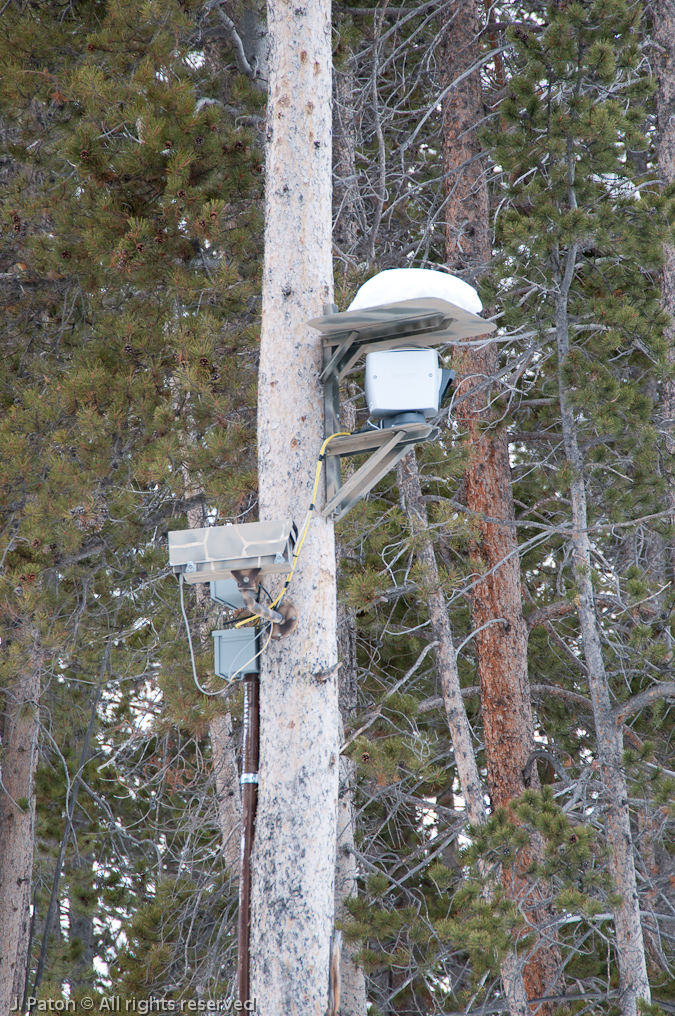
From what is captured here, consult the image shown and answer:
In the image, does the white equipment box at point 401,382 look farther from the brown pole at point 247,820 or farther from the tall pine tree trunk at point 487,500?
the tall pine tree trunk at point 487,500

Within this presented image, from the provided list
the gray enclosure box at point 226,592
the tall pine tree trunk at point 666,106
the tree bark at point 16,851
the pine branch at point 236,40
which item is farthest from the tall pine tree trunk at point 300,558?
the tree bark at point 16,851

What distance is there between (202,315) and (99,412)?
2.50ft

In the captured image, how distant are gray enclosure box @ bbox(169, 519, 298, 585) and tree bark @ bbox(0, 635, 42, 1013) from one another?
4.76 meters

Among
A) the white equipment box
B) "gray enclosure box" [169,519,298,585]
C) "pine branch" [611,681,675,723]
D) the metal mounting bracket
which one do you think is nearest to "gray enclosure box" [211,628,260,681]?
"gray enclosure box" [169,519,298,585]

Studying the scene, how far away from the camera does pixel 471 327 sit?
10.3 feet

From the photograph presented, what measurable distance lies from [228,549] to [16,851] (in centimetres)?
573

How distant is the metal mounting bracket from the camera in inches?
118

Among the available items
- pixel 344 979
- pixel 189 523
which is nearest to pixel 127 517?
pixel 189 523

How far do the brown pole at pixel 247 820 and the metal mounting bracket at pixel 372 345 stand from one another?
2.52 ft

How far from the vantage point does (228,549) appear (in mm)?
2779

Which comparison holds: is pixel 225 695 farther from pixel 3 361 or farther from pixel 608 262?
pixel 608 262

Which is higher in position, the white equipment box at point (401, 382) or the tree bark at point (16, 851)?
the white equipment box at point (401, 382)

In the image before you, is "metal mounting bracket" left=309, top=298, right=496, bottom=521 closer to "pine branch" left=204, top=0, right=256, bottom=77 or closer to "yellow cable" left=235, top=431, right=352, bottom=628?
"yellow cable" left=235, top=431, right=352, bottom=628

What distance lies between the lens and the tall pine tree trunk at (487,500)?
6.25 m
